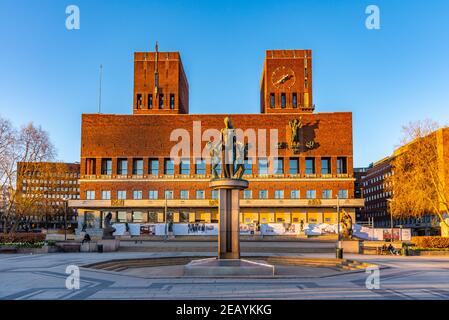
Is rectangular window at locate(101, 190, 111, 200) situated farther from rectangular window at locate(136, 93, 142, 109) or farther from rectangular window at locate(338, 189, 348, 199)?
rectangular window at locate(338, 189, 348, 199)

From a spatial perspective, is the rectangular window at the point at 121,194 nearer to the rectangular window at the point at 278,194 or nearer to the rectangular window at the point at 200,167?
the rectangular window at the point at 200,167

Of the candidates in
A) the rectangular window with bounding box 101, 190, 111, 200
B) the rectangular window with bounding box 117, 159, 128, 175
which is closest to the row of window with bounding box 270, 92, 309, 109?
the rectangular window with bounding box 117, 159, 128, 175

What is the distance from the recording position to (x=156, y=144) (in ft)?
262

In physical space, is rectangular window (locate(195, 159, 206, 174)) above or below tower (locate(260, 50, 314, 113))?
below

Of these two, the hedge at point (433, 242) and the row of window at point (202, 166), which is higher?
the row of window at point (202, 166)

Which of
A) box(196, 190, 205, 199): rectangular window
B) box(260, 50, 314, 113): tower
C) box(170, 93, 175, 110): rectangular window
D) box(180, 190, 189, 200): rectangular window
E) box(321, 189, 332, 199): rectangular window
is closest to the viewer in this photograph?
box(321, 189, 332, 199): rectangular window

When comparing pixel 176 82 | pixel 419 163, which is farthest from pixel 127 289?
pixel 176 82

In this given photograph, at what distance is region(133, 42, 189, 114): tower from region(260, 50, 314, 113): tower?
18.1m

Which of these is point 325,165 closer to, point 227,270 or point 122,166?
point 122,166

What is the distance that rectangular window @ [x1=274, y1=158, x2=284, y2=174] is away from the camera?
7906 cm

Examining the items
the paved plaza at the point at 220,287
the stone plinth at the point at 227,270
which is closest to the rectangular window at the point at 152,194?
the paved plaza at the point at 220,287

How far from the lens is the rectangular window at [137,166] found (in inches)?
3187

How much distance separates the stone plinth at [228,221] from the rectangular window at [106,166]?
61.6 metres
